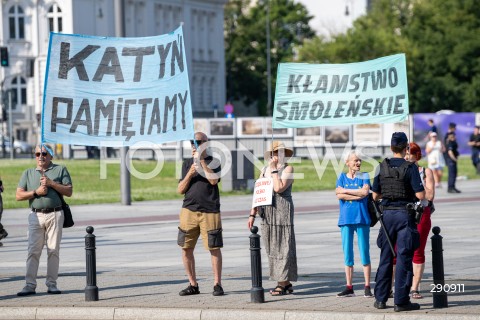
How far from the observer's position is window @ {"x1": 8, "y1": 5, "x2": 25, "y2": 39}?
91312 millimetres

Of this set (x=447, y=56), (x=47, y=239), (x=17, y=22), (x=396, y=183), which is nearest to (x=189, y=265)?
(x=47, y=239)

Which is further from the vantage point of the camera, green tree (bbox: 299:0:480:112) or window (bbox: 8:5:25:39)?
window (bbox: 8:5:25:39)

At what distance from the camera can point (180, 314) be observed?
501 inches

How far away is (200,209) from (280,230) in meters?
0.90

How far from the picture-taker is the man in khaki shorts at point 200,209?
13.8m

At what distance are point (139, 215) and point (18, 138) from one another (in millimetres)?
60551

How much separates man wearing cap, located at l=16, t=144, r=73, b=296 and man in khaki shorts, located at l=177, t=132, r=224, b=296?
142 centimetres

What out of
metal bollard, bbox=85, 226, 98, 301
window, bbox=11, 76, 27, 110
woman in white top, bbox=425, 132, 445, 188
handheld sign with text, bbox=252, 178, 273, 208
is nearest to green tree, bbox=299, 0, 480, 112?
window, bbox=11, 76, 27, 110

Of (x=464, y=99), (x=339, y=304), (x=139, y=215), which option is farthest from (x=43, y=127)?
(x=464, y=99)

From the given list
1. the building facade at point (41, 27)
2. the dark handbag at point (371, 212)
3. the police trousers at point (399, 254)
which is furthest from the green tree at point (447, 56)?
the police trousers at point (399, 254)

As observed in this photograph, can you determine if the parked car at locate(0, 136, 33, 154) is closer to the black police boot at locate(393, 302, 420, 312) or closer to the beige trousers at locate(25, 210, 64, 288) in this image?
the beige trousers at locate(25, 210, 64, 288)

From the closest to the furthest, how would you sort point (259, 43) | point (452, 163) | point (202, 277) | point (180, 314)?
point (180, 314) → point (202, 277) → point (452, 163) → point (259, 43)

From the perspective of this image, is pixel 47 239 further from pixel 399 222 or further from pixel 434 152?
pixel 434 152

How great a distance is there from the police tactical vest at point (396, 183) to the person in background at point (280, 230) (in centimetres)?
148
